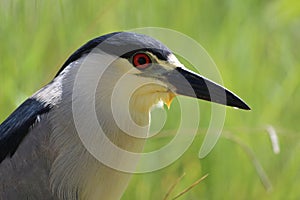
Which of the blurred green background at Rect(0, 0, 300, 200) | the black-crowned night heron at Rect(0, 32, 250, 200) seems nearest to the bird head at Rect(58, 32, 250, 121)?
the black-crowned night heron at Rect(0, 32, 250, 200)

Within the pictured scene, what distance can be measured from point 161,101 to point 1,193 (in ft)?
1.49

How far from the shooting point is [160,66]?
2520 millimetres

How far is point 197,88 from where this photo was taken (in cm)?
256

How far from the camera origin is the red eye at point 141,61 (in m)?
2.52

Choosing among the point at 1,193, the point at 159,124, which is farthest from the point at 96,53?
the point at 159,124

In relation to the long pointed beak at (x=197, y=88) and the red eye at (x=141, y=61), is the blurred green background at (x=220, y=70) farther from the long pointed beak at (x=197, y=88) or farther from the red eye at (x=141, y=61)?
the red eye at (x=141, y=61)

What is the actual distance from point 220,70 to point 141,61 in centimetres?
84

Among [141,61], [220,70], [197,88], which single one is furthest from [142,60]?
[220,70]

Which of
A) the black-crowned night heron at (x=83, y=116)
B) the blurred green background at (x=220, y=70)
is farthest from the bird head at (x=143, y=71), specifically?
the blurred green background at (x=220, y=70)

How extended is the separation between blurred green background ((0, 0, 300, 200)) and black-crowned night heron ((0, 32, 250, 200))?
1.66 ft

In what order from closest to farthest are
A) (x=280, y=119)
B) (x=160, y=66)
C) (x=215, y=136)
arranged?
1. (x=160, y=66)
2. (x=215, y=136)
3. (x=280, y=119)

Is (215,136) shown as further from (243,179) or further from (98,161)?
(98,161)

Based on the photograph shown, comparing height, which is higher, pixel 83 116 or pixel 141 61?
pixel 141 61

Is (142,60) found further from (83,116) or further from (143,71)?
(83,116)
